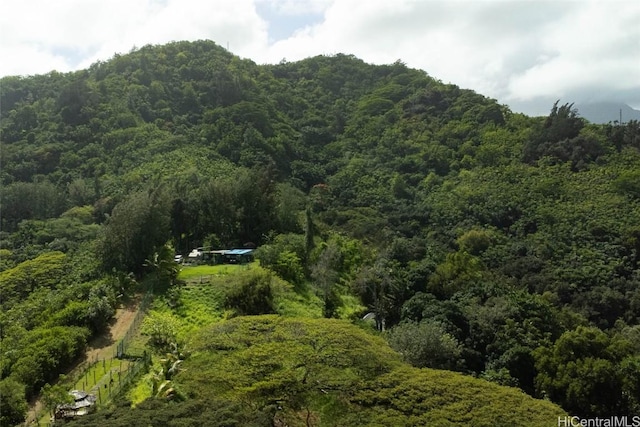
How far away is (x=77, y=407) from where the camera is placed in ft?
54.0

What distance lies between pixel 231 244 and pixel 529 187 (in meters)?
30.1

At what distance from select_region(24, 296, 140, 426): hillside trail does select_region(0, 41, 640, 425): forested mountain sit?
1.84ft

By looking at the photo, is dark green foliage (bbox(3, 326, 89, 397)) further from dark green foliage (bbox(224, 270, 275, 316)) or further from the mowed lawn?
the mowed lawn

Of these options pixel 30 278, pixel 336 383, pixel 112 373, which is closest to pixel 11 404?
pixel 112 373

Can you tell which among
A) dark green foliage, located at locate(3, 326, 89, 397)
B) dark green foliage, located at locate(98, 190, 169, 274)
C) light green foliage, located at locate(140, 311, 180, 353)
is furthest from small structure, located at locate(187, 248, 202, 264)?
dark green foliage, located at locate(3, 326, 89, 397)

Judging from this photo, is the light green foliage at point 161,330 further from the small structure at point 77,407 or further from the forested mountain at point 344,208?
the small structure at point 77,407

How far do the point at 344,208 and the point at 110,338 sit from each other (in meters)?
32.1

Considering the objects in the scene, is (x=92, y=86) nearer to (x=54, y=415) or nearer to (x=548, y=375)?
(x=54, y=415)

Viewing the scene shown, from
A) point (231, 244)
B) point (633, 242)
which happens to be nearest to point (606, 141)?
point (633, 242)

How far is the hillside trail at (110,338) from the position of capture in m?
21.1

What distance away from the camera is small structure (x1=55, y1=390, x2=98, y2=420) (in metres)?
16.1

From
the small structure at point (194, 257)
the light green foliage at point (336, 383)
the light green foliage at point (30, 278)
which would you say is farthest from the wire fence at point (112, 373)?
the light green foliage at point (30, 278)

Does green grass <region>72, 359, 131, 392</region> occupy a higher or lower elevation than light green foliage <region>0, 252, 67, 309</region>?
lower

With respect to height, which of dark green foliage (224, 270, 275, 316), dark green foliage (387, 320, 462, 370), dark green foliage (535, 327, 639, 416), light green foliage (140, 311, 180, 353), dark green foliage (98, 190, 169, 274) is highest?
dark green foliage (98, 190, 169, 274)
